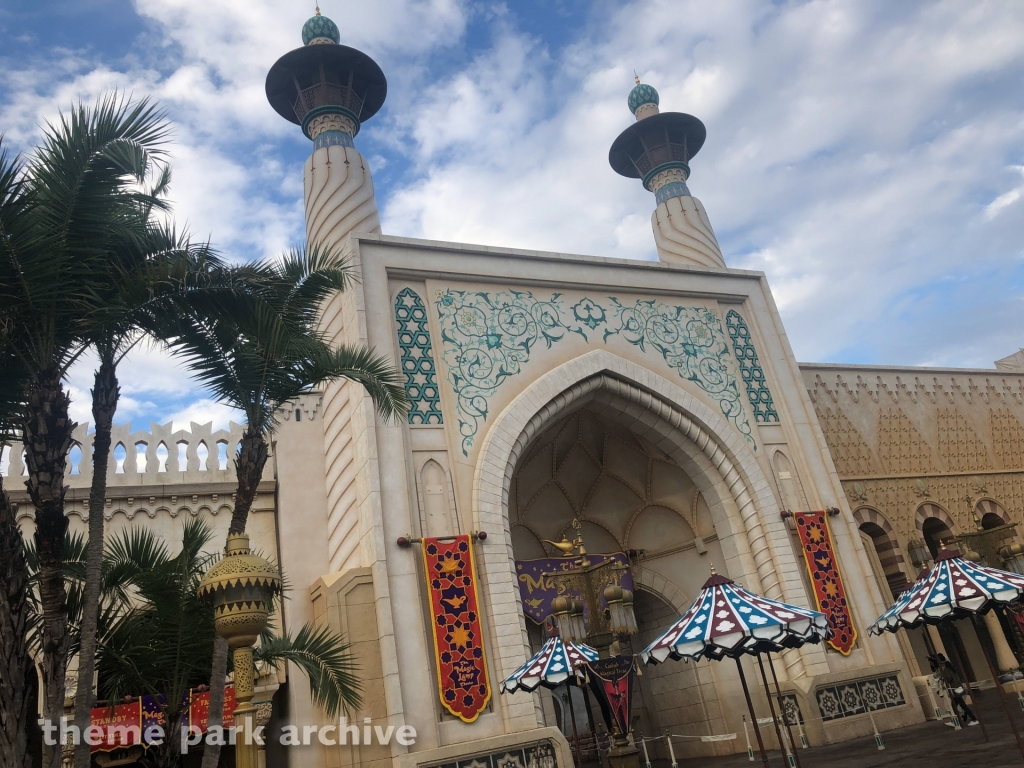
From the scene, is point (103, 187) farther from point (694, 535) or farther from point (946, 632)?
point (946, 632)

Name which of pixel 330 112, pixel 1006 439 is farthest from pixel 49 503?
pixel 1006 439

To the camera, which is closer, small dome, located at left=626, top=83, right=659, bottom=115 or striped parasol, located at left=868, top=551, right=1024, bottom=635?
striped parasol, located at left=868, top=551, right=1024, bottom=635

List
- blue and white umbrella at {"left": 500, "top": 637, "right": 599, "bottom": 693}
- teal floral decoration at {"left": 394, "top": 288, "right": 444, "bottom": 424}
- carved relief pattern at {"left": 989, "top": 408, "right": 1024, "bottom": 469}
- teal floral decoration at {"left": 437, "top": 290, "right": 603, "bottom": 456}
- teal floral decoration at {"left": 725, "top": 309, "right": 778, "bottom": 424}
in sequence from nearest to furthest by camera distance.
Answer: blue and white umbrella at {"left": 500, "top": 637, "right": 599, "bottom": 693} < teal floral decoration at {"left": 394, "top": 288, "right": 444, "bottom": 424} < teal floral decoration at {"left": 437, "top": 290, "right": 603, "bottom": 456} < teal floral decoration at {"left": 725, "top": 309, "right": 778, "bottom": 424} < carved relief pattern at {"left": 989, "top": 408, "right": 1024, "bottom": 469}

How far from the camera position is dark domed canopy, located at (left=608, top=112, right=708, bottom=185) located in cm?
1694

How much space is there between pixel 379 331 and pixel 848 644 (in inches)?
306

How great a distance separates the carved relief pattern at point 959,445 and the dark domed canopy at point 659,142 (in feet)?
24.9

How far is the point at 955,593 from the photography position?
24.7ft

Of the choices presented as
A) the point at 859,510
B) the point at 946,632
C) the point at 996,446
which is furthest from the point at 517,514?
the point at 996,446

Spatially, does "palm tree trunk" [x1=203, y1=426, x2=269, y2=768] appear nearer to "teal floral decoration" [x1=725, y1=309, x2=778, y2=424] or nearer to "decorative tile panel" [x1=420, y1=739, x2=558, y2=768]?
"decorative tile panel" [x1=420, y1=739, x2=558, y2=768]

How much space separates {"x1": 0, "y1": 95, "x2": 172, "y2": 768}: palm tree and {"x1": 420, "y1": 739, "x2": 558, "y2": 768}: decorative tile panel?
13.3ft

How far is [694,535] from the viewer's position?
42.2 ft

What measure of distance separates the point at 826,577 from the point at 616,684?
170 inches

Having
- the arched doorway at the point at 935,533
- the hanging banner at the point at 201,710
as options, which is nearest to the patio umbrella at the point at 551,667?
Result: the hanging banner at the point at 201,710

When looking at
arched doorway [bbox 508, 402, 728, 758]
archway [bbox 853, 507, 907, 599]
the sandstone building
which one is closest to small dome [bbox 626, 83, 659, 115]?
the sandstone building
